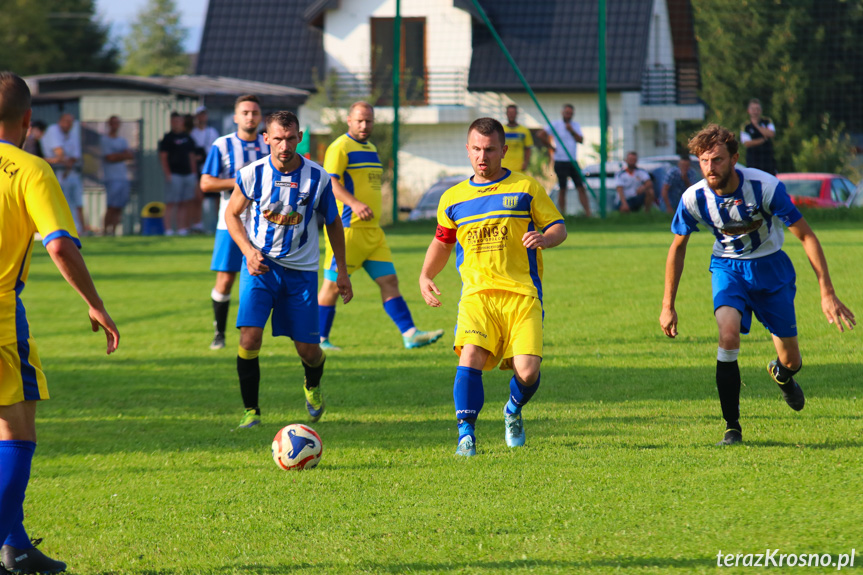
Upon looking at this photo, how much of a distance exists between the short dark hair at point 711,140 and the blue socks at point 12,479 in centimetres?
360

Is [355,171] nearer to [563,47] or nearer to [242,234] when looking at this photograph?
[242,234]

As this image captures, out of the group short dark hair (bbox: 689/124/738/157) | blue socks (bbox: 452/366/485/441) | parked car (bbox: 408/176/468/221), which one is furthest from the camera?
parked car (bbox: 408/176/468/221)

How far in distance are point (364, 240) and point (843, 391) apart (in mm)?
4444

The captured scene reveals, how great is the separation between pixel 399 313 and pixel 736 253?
4.25 metres

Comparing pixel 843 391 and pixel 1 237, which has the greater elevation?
pixel 1 237

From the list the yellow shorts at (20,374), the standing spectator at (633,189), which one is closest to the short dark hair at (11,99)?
the yellow shorts at (20,374)

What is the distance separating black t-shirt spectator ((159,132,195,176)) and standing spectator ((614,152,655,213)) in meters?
8.59

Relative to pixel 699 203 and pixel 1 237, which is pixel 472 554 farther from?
pixel 699 203

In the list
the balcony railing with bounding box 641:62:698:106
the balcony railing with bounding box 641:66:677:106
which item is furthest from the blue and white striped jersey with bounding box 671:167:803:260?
the balcony railing with bounding box 641:66:677:106

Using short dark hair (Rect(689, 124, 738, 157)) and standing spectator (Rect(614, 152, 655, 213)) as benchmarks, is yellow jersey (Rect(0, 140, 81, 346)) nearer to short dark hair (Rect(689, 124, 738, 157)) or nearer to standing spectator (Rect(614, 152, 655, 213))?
short dark hair (Rect(689, 124, 738, 157))

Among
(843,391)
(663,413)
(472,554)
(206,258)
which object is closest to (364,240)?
(663,413)

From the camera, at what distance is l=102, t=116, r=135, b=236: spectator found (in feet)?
71.2

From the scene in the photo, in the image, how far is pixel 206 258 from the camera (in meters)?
17.7

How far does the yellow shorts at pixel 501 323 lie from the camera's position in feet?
18.9
